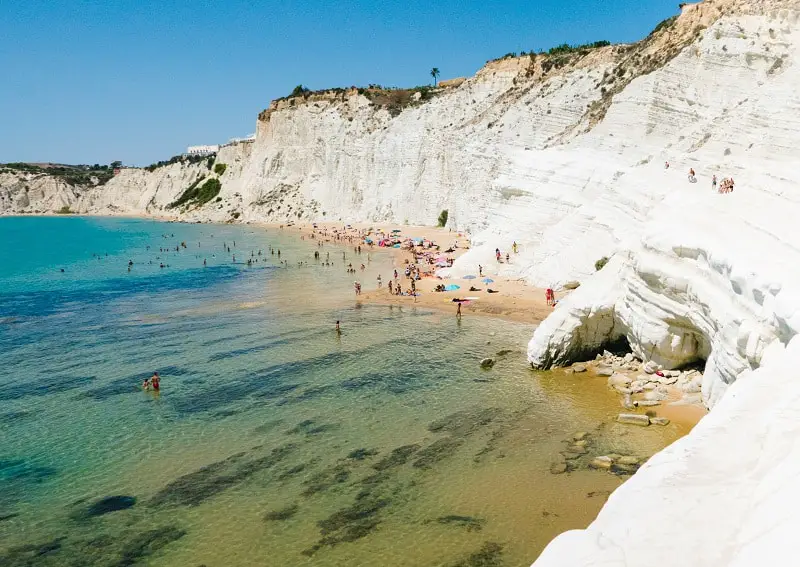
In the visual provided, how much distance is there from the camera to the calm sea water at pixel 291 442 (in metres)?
13.2

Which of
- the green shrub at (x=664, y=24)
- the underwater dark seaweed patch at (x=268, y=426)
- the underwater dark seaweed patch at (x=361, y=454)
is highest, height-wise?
the green shrub at (x=664, y=24)

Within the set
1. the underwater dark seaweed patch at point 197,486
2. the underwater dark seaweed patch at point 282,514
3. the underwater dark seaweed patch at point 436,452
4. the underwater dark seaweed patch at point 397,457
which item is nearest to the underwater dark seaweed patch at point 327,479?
the underwater dark seaweed patch at point 282,514

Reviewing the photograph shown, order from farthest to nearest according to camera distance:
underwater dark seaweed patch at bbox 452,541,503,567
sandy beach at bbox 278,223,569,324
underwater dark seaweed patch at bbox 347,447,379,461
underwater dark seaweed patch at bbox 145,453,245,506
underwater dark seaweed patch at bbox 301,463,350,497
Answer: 1. sandy beach at bbox 278,223,569,324
2. underwater dark seaweed patch at bbox 347,447,379,461
3. underwater dark seaweed patch at bbox 301,463,350,497
4. underwater dark seaweed patch at bbox 145,453,245,506
5. underwater dark seaweed patch at bbox 452,541,503,567

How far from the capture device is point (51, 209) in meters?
183

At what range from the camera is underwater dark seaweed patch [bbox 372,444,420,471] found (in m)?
16.2

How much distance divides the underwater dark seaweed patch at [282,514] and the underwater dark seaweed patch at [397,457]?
254cm

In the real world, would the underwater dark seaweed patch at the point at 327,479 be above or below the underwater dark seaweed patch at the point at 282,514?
above

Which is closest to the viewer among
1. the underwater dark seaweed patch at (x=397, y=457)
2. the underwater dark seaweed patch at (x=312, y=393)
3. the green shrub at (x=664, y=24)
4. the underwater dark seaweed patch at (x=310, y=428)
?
the underwater dark seaweed patch at (x=397, y=457)

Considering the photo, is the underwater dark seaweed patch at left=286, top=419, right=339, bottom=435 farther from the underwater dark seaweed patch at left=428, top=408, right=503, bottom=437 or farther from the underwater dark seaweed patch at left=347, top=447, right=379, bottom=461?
the underwater dark seaweed patch at left=428, top=408, right=503, bottom=437

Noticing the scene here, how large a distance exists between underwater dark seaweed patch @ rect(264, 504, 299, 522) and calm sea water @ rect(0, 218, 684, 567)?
0.13 ft

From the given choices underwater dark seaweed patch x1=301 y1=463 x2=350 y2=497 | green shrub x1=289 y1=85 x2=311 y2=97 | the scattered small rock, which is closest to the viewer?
underwater dark seaweed patch x1=301 y1=463 x2=350 y2=497

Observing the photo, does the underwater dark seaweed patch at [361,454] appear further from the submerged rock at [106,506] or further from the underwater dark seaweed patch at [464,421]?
the submerged rock at [106,506]

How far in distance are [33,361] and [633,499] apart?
27223 millimetres

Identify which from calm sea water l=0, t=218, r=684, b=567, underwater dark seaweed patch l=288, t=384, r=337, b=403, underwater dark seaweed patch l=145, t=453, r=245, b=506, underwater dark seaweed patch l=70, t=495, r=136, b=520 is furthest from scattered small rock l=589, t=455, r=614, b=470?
underwater dark seaweed patch l=70, t=495, r=136, b=520
